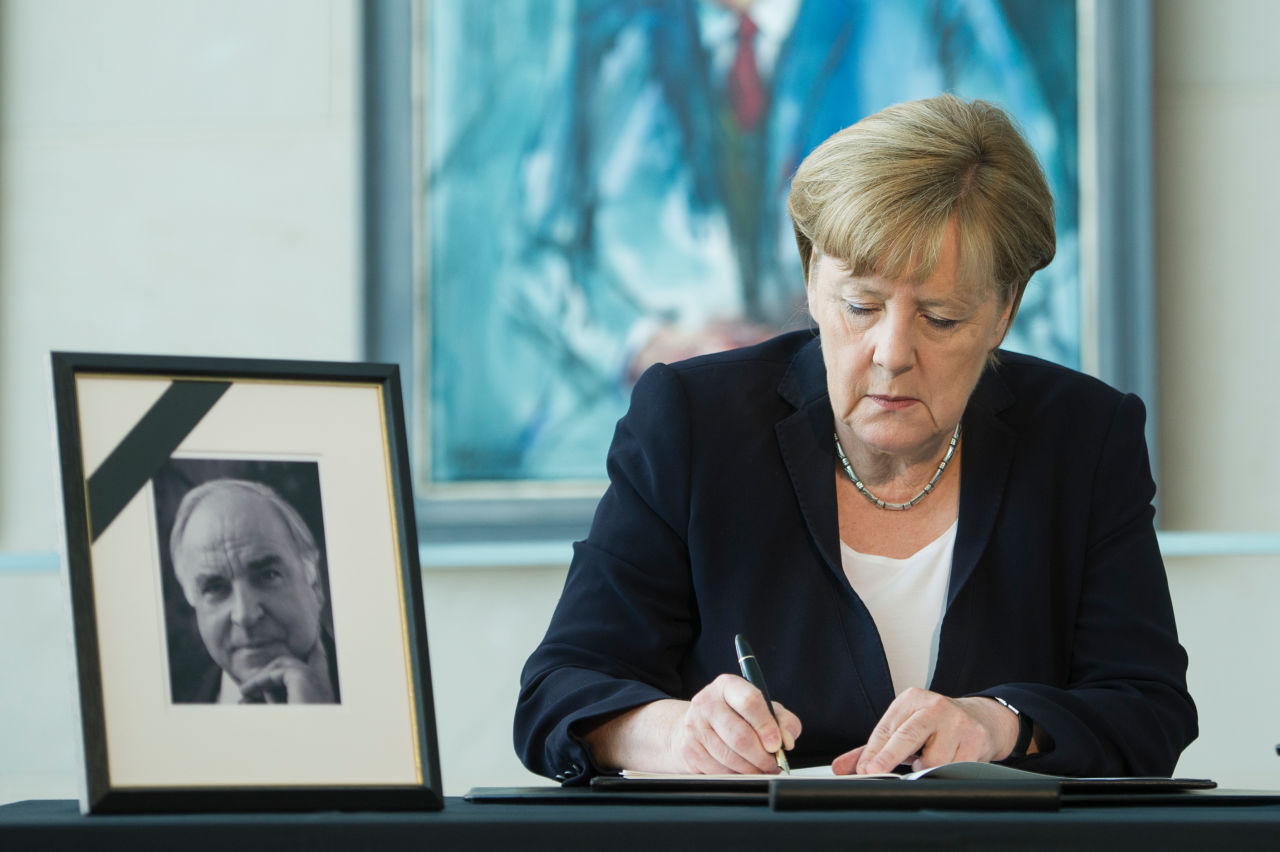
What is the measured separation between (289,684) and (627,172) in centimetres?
181

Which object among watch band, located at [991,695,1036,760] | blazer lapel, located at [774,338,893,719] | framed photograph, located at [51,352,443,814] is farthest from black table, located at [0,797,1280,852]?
blazer lapel, located at [774,338,893,719]

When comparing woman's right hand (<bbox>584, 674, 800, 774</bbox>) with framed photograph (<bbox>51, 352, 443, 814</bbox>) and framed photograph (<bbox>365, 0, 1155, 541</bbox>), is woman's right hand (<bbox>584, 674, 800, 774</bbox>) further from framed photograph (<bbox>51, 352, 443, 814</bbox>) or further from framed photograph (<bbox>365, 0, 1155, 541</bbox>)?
framed photograph (<bbox>365, 0, 1155, 541</bbox>)

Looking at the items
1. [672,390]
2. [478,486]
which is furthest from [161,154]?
[672,390]

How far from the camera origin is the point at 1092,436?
66.4 inches

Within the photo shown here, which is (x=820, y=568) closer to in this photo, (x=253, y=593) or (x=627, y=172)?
(x=253, y=593)

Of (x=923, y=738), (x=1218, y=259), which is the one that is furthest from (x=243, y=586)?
(x=1218, y=259)

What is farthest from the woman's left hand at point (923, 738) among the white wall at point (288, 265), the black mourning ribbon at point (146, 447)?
the white wall at point (288, 265)

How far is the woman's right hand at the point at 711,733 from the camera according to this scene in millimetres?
1218

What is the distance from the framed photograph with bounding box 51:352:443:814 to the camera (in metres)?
0.85

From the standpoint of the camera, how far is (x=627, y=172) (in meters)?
2.58

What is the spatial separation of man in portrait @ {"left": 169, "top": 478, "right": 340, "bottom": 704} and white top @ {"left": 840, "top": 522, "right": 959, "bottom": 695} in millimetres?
819

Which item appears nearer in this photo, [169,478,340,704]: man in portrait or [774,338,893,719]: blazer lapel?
[169,478,340,704]: man in portrait

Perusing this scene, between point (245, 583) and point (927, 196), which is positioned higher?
point (927, 196)

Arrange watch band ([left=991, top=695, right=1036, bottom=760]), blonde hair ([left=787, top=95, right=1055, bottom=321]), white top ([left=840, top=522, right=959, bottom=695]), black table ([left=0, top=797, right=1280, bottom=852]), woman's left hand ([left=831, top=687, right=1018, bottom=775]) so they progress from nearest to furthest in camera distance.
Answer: black table ([left=0, top=797, right=1280, bottom=852])
woman's left hand ([left=831, top=687, right=1018, bottom=775])
watch band ([left=991, top=695, right=1036, bottom=760])
blonde hair ([left=787, top=95, right=1055, bottom=321])
white top ([left=840, top=522, right=959, bottom=695])
